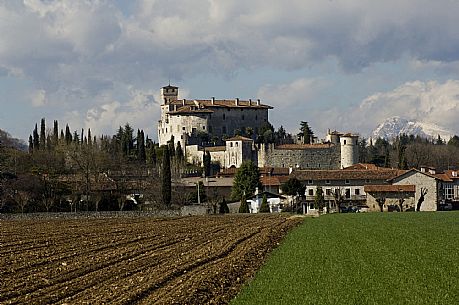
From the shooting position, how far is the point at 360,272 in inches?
818

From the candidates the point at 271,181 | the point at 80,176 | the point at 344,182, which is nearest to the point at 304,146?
the point at 271,181

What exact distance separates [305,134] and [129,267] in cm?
12866

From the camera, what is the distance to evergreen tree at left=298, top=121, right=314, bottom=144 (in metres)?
149

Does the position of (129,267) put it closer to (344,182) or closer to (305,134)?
(344,182)

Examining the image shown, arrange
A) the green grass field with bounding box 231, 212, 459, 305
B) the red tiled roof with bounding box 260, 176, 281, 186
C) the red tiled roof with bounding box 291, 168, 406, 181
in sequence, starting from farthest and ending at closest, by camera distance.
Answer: the red tiled roof with bounding box 260, 176, 281, 186 < the red tiled roof with bounding box 291, 168, 406, 181 < the green grass field with bounding box 231, 212, 459, 305

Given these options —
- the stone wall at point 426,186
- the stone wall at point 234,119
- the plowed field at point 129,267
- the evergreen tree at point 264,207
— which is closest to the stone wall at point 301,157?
the stone wall at point 234,119

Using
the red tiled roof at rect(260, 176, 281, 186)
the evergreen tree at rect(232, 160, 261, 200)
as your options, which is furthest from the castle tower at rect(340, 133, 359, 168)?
the evergreen tree at rect(232, 160, 261, 200)

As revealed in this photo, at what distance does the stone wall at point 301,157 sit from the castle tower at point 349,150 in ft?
3.22

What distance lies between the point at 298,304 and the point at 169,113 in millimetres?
139741

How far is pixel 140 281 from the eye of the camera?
19.5 m

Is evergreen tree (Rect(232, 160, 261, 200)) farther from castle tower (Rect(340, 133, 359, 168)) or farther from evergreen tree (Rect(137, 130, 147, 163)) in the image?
castle tower (Rect(340, 133, 359, 168))

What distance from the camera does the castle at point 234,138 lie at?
437 feet

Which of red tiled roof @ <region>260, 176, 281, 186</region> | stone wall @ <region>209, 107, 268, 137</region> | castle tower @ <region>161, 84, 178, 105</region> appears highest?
castle tower @ <region>161, 84, 178, 105</region>

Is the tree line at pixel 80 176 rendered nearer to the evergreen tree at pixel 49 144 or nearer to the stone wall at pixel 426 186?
the evergreen tree at pixel 49 144
